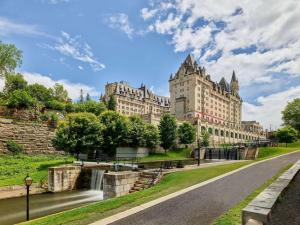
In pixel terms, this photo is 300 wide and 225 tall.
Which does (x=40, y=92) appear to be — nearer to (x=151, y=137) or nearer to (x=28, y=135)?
(x=28, y=135)

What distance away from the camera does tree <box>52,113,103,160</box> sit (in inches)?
1367

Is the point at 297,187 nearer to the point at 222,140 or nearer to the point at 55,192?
the point at 55,192

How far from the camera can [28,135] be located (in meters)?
42.6

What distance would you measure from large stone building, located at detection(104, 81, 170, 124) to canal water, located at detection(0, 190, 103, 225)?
93016 millimetres

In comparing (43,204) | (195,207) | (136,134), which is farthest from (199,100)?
(195,207)

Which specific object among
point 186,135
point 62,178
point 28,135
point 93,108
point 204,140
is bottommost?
point 62,178

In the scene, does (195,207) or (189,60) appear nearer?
(195,207)

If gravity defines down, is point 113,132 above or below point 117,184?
above

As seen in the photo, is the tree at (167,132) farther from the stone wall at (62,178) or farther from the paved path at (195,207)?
the paved path at (195,207)

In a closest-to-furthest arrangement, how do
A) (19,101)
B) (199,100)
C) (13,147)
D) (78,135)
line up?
(78,135) → (13,147) → (19,101) → (199,100)

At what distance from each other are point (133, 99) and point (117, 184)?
110046 mm

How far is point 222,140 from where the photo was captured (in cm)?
8806

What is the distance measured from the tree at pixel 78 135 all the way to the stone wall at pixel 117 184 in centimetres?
1843

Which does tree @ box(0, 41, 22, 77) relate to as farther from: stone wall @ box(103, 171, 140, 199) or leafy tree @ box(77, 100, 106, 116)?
stone wall @ box(103, 171, 140, 199)
